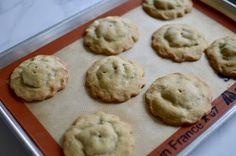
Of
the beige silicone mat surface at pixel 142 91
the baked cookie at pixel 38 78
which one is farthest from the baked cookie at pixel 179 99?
the baked cookie at pixel 38 78

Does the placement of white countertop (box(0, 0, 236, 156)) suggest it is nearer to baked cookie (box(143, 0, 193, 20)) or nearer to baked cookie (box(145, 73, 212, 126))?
baked cookie (box(145, 73, 212, 126))

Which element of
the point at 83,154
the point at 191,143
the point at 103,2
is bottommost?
the point at 191,143

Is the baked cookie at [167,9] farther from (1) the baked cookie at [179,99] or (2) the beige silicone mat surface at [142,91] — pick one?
(1) the baked cookie at [179,99]

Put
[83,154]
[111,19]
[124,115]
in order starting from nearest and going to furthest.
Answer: [83,154] < [124,115] < [111,19]

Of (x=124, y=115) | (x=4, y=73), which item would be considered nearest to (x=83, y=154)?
(x=124, y=115)

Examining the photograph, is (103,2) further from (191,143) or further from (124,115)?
(191,143)

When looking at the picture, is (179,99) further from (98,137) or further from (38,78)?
(38,78)
